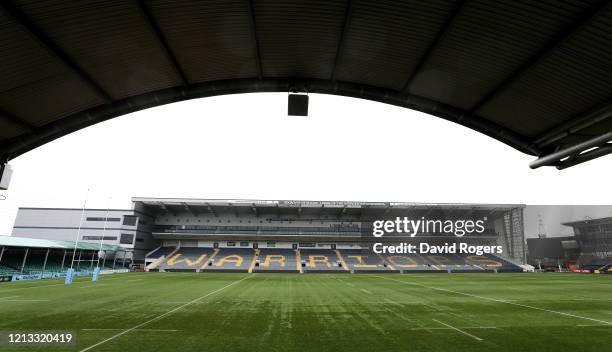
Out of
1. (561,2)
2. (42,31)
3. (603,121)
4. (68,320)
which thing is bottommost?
(68,320)

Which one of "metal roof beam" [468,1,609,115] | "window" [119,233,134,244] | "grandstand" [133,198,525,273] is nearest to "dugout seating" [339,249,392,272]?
"grandstand" [133,198,525,273]

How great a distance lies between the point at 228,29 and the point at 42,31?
2.46 m

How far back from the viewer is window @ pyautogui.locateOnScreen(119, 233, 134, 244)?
56528mm

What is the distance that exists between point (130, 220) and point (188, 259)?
1261 centimetres

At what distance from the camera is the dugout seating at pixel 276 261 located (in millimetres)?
52344

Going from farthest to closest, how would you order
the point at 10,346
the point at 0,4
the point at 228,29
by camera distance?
the point at 10,346
the point at 228,29
the point at 0,4

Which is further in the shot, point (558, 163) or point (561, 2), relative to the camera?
point (558, 163)

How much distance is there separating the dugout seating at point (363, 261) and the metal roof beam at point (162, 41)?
51.1 meters

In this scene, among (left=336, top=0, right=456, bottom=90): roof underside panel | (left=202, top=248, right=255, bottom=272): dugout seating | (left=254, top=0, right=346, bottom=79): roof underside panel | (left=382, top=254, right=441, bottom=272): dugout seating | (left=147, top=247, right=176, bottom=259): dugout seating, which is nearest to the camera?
(left=336, top=0, right=456, bottom=90): roof underside panel

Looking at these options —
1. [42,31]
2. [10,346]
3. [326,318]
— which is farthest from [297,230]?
[42,31]

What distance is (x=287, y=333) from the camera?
30.4 ft

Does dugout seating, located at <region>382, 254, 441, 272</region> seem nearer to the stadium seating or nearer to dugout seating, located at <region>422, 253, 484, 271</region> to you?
the stadium seating

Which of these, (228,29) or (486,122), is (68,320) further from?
(486,122)

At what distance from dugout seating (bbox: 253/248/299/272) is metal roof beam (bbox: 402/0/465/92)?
49.0 meters
